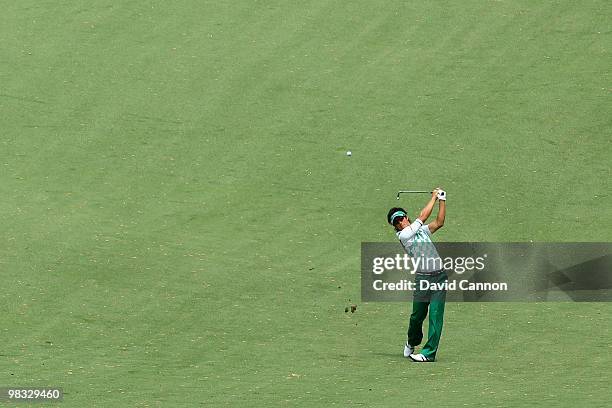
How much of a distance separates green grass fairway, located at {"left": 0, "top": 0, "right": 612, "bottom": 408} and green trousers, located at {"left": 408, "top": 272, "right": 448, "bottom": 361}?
1.13 feet

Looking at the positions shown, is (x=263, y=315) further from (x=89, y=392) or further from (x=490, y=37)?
(x=490, y=37)

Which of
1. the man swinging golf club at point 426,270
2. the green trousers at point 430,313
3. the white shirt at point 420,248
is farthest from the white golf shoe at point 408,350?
the white shirt at point 420,248

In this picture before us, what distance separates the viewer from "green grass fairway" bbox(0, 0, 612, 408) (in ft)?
51.6

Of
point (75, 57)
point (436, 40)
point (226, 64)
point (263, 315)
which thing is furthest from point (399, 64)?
point (263, 315)

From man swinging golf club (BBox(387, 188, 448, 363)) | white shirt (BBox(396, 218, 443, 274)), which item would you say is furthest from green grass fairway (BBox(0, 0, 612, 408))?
white shirt (BBox(396, 218, 443, 274))

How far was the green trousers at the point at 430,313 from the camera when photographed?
51.2 ft

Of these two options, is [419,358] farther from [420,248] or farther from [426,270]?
[420,248]

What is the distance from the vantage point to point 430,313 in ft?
51.2

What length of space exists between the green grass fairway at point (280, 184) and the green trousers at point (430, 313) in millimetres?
344

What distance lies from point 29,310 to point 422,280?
5.73 meters

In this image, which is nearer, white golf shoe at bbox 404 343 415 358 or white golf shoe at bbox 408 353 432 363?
white golf shoe at bbox 408 353 432 363

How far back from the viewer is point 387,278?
21.2m

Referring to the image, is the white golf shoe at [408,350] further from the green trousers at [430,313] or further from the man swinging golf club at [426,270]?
the man swinging golf club at [426,270]

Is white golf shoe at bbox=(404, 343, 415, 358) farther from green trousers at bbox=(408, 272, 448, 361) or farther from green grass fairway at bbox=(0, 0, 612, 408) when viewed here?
green grass fairway at bbox=(0, 0, 612, 408)
